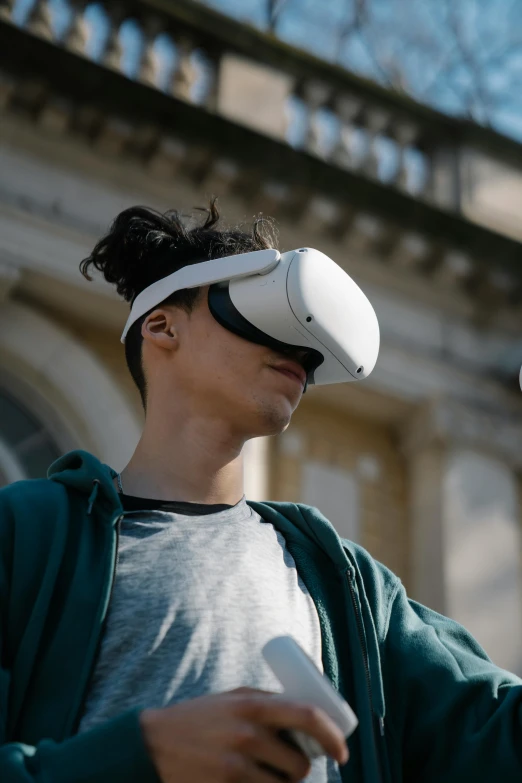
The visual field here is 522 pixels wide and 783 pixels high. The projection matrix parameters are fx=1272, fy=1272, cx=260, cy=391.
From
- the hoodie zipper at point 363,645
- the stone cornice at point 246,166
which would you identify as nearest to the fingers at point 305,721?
the hoodie zipper at point 363,645

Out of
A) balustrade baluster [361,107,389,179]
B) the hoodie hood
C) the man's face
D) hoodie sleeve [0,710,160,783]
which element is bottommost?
hoodie sleeve [0,710,160,783]

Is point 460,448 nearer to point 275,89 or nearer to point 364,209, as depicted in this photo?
point 364,209

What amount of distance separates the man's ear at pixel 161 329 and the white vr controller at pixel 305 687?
899 mm

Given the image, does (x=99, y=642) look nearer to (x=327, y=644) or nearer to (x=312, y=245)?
(x=327, y=644)

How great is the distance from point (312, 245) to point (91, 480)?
5150 millimetres

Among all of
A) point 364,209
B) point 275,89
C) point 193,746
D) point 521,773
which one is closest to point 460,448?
point 364,209

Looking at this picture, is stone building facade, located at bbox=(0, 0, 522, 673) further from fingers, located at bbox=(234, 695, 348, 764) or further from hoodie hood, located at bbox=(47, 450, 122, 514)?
fingers, located at bbox=(234, 695, 348, 764)

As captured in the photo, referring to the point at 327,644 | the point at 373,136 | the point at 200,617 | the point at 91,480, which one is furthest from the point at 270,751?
the point at 373,136

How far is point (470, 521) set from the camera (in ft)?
22.4

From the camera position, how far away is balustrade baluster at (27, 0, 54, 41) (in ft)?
22.4

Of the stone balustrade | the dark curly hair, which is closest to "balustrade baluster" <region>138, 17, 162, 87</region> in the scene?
the stone balustrade

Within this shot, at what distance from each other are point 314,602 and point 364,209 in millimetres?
5205

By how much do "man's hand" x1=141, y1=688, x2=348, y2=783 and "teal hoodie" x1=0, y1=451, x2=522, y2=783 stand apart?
→ 0.18 meters

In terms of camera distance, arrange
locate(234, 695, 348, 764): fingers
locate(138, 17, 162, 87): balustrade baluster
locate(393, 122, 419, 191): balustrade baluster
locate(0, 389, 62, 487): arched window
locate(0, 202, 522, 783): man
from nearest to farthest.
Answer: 1. locate(234, 695, 348, 764): fingers
2. locate(0, 202, 522, 783): man
3. locate(0, 389, 62, 487): arched window
4. locate(138, 17, 162, 87): balustrade baluster
5. locate(393, 122, 419, 191): balustrade baluster
